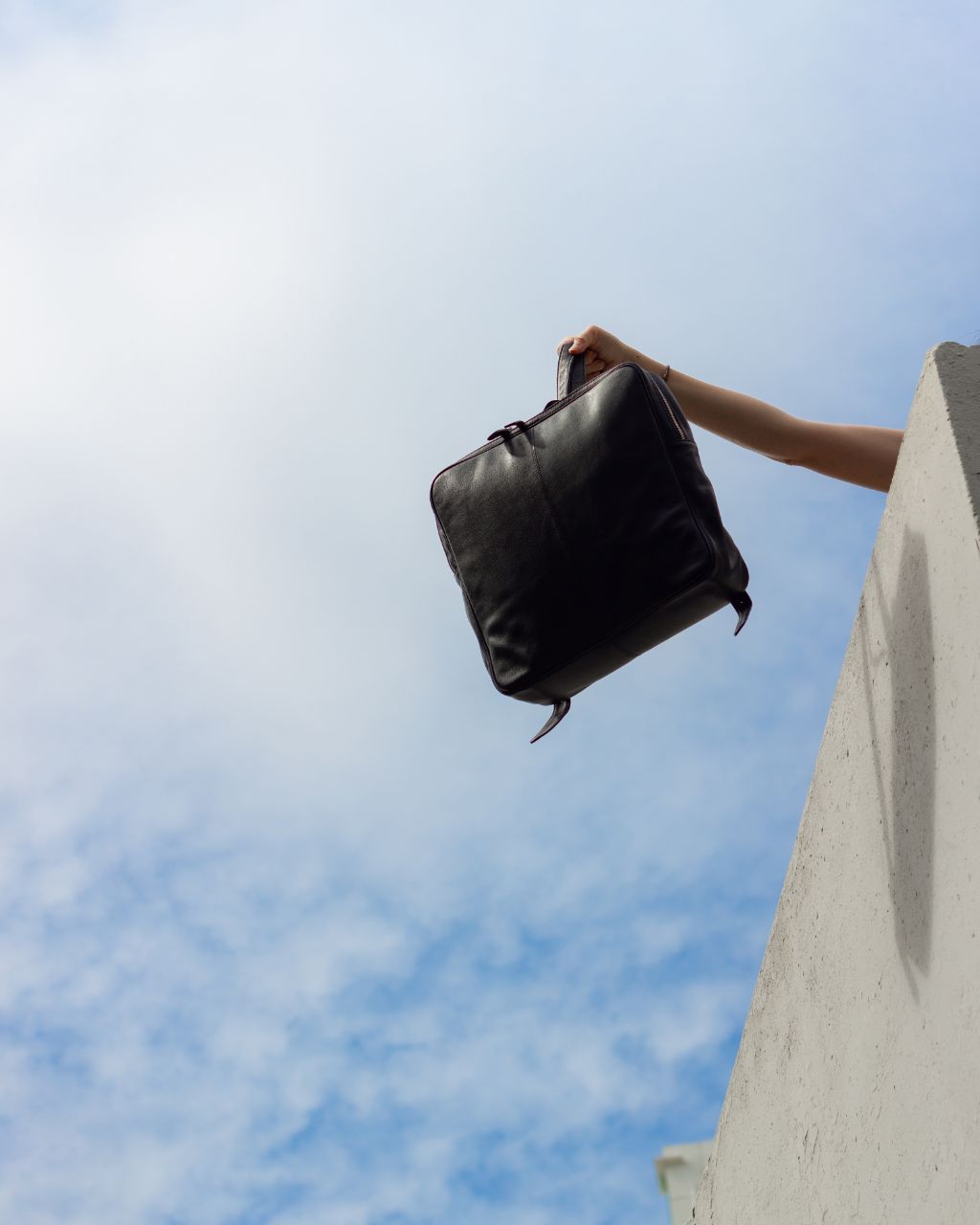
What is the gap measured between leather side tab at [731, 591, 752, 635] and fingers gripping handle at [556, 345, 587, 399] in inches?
23.1

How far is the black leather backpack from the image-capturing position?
74.5 inches

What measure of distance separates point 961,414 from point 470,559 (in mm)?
863

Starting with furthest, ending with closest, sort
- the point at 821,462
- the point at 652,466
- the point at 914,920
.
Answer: the point at 821,462
the point at 652,466
the point at 914,920

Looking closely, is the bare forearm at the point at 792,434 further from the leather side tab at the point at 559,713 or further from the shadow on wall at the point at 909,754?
the leather side tab at the point at 559,713

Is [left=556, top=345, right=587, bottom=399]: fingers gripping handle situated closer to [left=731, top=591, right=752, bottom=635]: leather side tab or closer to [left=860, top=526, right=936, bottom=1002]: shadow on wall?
[left=731, top=591, right=752, bottom=635]: leather side tab

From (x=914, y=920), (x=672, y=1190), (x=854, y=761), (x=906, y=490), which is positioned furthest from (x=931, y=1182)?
(x=672, y=1190)

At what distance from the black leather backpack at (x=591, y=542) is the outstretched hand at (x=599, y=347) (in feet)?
0.90

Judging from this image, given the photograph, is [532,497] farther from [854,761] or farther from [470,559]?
[854,761]

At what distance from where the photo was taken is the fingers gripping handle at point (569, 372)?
2289 mm

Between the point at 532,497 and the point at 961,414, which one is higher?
the point at 532,497

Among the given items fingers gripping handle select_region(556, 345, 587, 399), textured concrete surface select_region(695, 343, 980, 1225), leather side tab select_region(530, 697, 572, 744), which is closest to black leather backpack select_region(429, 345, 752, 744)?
leather side tab select_region(530, 697, 572, 744)

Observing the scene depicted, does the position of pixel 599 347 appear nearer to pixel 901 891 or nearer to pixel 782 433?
pixel 782 433

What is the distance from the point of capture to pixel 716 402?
227 centimetres

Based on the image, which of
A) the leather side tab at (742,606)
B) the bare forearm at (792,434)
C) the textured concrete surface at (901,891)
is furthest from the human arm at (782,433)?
the leather side tab at (742,606)
